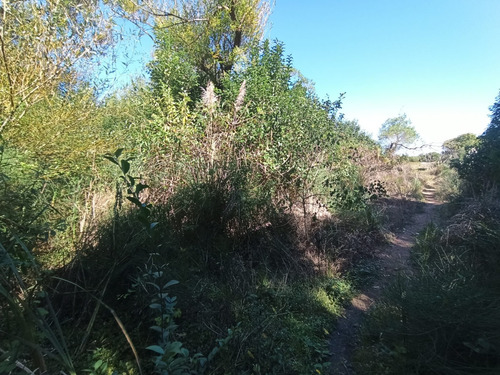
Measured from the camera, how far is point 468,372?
215 cm

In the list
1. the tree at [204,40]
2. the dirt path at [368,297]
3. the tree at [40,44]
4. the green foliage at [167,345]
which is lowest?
the dirt path at [368,297]

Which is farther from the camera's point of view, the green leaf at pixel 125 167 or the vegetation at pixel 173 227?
the vegetation at pixel 173 227

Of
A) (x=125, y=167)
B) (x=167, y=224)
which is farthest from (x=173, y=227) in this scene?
(x=125, y=167)

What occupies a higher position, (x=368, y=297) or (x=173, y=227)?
(x=173, y=227)

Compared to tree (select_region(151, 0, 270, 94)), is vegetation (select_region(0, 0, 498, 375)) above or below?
below

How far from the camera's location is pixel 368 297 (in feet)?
14.7

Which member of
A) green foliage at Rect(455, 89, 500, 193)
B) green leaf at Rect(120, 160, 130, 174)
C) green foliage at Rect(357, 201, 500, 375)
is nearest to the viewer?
green leaf at Rect(120, 160, 130, 174)

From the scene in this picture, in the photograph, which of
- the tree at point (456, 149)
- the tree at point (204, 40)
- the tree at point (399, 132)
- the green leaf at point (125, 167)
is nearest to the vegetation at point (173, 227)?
the green leaf at point (125, 167)

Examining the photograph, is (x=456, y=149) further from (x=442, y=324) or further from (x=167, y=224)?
(x=167, y=224)

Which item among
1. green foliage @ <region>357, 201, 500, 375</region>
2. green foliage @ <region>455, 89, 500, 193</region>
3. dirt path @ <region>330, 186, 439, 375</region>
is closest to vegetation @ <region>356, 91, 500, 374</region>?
green foliage @ <region>357, 201, 500, 375</region>

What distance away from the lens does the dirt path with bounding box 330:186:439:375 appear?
313 centimetres

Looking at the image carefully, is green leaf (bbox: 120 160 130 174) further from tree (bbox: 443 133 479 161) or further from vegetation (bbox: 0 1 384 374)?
tree (bbox: 443 133 479 161)

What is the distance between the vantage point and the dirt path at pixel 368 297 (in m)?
3.13

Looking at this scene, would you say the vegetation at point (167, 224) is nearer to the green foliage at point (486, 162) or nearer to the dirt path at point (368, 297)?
the dirt path at point (368, 297)
